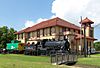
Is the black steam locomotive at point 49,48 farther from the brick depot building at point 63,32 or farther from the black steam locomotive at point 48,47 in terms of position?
the brick depot building at point 63,32

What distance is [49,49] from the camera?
64.1 metres

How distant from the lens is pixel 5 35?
110625 mm

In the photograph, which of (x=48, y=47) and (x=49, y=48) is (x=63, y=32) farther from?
(x=49, y=48)

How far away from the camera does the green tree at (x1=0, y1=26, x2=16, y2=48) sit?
107588mm

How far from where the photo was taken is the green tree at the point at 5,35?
10759 cm

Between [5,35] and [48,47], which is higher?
[5,35]

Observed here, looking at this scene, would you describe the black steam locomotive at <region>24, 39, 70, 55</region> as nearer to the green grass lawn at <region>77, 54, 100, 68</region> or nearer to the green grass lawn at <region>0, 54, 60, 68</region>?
the green grass lawn at <region>77, 54, 100, 68</region>

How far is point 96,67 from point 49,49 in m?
30.2

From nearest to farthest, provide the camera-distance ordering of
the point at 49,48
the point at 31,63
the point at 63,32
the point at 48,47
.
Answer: the point at 31,63 < the point at 49,48 < the point at 48,47 < the point at 63,32

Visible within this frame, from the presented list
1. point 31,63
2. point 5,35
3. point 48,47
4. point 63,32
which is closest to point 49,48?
point 48,47

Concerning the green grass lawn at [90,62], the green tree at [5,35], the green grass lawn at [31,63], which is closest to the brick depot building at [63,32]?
the green tree at [5,35]

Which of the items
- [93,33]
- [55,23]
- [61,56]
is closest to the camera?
[61,56]

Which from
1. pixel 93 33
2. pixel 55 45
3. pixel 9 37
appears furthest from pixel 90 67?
pixel 9 37

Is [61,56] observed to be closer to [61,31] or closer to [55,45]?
[55,45]
